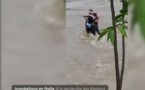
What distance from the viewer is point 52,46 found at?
3.04 ft

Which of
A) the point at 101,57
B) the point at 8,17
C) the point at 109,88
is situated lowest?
the point at 109,88

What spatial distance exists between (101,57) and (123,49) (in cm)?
8

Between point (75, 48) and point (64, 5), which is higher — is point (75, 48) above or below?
below

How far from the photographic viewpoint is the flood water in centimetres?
90

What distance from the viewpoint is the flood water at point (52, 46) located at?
0.90 metres

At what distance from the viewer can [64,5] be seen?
92 centimetres

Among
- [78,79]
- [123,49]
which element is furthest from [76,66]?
[123,49]

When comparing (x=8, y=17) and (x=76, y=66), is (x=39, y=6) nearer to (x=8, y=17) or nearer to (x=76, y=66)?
(x=8, y=17)
